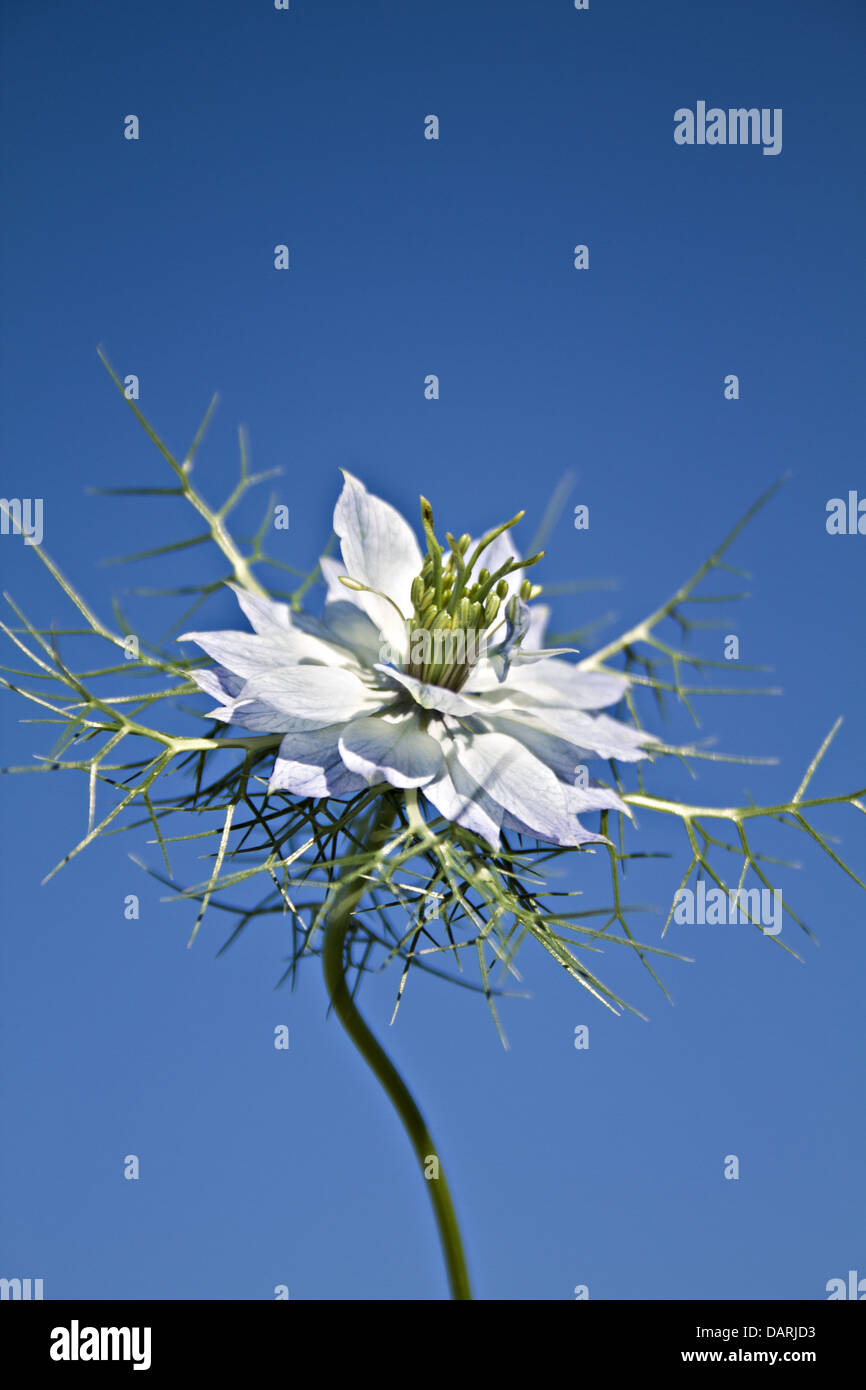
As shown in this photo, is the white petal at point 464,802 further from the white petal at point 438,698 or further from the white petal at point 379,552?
the white petal at point 379,552

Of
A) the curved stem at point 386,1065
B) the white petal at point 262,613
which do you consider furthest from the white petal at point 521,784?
the white petal at point 262,613

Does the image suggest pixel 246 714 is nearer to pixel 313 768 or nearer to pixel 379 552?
pixel 313 768

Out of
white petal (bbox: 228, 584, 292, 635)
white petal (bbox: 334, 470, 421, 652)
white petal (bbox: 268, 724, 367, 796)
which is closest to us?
white petal (bbox: 268, 724, 367, 796)

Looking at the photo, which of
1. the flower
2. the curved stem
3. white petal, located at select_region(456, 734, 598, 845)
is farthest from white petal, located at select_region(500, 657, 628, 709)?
the curved stem

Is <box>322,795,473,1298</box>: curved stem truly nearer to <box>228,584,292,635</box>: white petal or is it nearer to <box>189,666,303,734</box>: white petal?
<box>189,666,303,734</box>: white petal

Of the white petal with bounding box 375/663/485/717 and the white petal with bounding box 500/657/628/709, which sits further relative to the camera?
the white petal with bounding box 500/657/628/709
